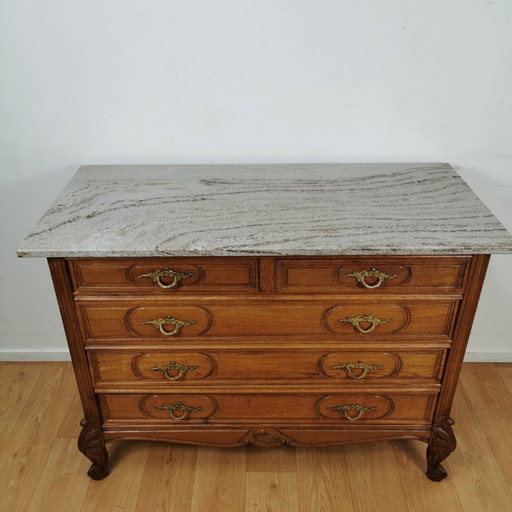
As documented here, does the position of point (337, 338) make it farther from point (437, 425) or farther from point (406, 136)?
point (406, 136)

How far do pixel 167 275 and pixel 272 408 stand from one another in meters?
0.59

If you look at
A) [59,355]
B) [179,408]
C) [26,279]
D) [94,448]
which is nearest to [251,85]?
[179,408]

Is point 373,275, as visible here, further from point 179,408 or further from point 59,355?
point 59,355

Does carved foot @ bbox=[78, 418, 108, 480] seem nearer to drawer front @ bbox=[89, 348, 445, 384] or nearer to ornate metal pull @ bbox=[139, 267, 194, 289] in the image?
drawer front @ bbox=[89, 348, 445, 384]

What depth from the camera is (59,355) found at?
7.57 ft

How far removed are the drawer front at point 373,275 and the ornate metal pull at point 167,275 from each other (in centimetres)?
25

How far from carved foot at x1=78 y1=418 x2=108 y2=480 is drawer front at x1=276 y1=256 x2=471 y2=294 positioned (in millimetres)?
794

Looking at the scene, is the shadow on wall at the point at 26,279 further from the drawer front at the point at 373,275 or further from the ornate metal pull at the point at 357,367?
the ornate metal pull at the point at 357,367

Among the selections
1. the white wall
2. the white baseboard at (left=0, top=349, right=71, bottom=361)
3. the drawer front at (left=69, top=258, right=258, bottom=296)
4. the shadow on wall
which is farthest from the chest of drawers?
the white baseboard at (left=0, top=349, right=71, bottom=361)

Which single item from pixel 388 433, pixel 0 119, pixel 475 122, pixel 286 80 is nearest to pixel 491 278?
pixel 475 122

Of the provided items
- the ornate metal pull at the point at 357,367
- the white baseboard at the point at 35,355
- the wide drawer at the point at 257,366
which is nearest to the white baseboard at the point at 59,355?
the white baseboard at the point at 35,355

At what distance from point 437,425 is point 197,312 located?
862 mm

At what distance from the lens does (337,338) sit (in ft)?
5.13

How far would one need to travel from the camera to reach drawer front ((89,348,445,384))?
1.60 metres
